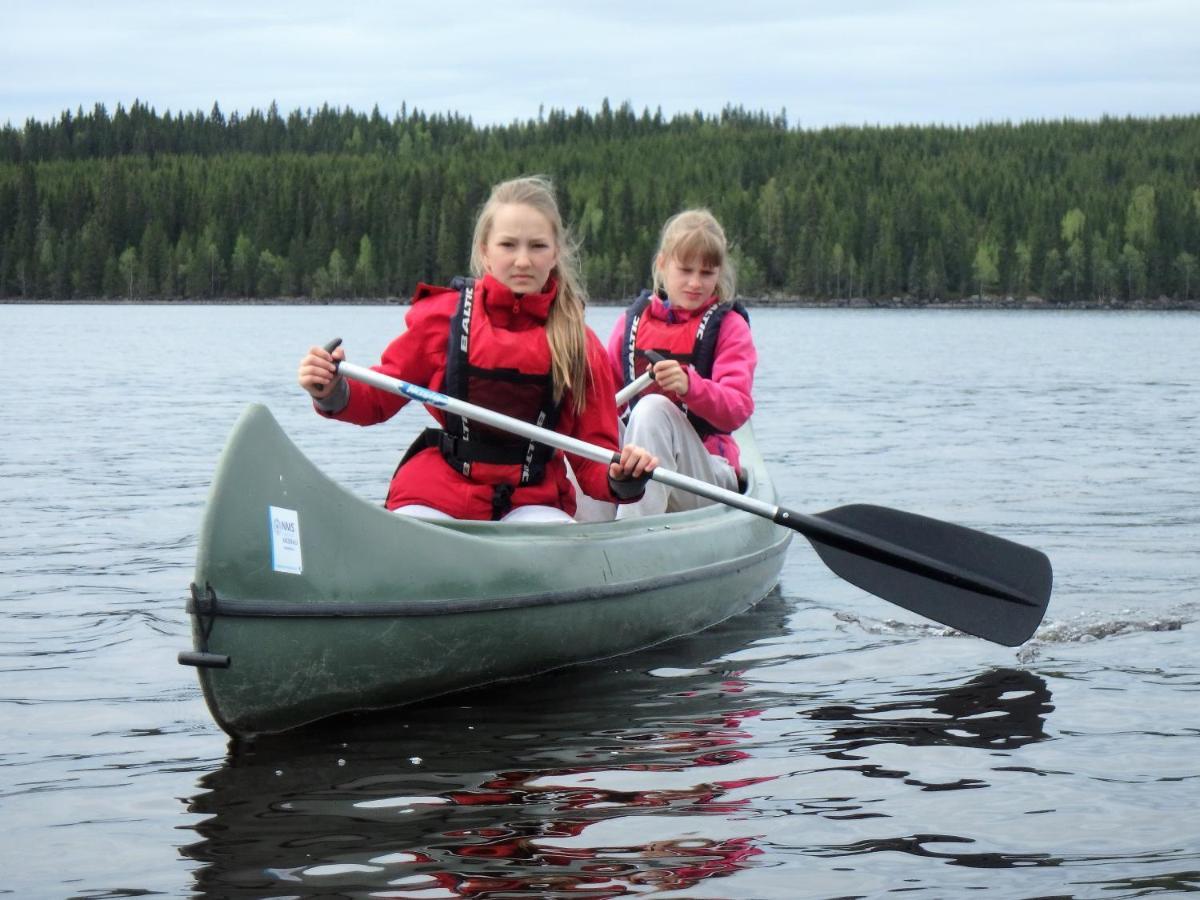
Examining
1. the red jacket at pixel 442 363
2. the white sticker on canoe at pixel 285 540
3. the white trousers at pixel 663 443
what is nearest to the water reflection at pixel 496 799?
the white sticker on canoe at pixel 285 540

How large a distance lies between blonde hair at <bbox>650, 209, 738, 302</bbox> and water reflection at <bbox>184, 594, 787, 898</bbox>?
198 cm

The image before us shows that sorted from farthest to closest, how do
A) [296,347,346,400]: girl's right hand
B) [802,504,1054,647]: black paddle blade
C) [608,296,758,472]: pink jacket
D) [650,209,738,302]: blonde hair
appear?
[650,209,738,302]: blonde hair
[608,296,758,472]: pink jacket
[802,504,1054,647]: black paddle blade
[296,347,346,400]: girl's right hand

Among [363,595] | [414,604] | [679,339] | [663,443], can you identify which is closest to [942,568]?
[663,443]

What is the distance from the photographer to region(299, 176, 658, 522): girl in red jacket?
5.08 m

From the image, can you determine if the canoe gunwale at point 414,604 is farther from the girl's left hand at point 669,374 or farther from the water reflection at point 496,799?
the girl's left hand at point 669,374

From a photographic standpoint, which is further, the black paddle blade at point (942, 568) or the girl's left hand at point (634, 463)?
the black paddle blade at point (942, 568)

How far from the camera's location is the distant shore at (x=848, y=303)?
92.8 meters

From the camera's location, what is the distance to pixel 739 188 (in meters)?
104

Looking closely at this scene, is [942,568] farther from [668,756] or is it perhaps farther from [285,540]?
[285,540]

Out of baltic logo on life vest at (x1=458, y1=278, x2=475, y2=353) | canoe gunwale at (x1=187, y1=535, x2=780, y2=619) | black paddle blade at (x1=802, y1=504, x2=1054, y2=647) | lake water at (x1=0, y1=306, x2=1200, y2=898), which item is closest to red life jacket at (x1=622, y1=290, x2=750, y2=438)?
black paddle blade at (x1=802, y1=504, x2=1054, y2=647)

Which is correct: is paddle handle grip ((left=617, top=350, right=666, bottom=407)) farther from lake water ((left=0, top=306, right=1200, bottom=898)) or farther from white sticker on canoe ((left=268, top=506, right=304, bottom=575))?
white sticker on canoe ((left=268, top=506, right=304, bottom=575))

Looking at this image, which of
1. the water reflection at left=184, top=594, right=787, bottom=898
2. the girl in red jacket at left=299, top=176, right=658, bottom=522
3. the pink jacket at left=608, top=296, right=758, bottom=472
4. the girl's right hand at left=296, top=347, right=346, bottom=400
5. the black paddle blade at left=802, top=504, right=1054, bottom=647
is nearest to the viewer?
the water reflection at left=184, top=594, right=787, bottom=898

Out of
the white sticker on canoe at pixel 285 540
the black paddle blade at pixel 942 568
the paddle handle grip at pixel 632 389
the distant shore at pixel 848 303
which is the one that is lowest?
the black paddle blade at pixel 942 568

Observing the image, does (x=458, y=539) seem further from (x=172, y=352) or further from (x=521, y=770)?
(x=172, y=352)
